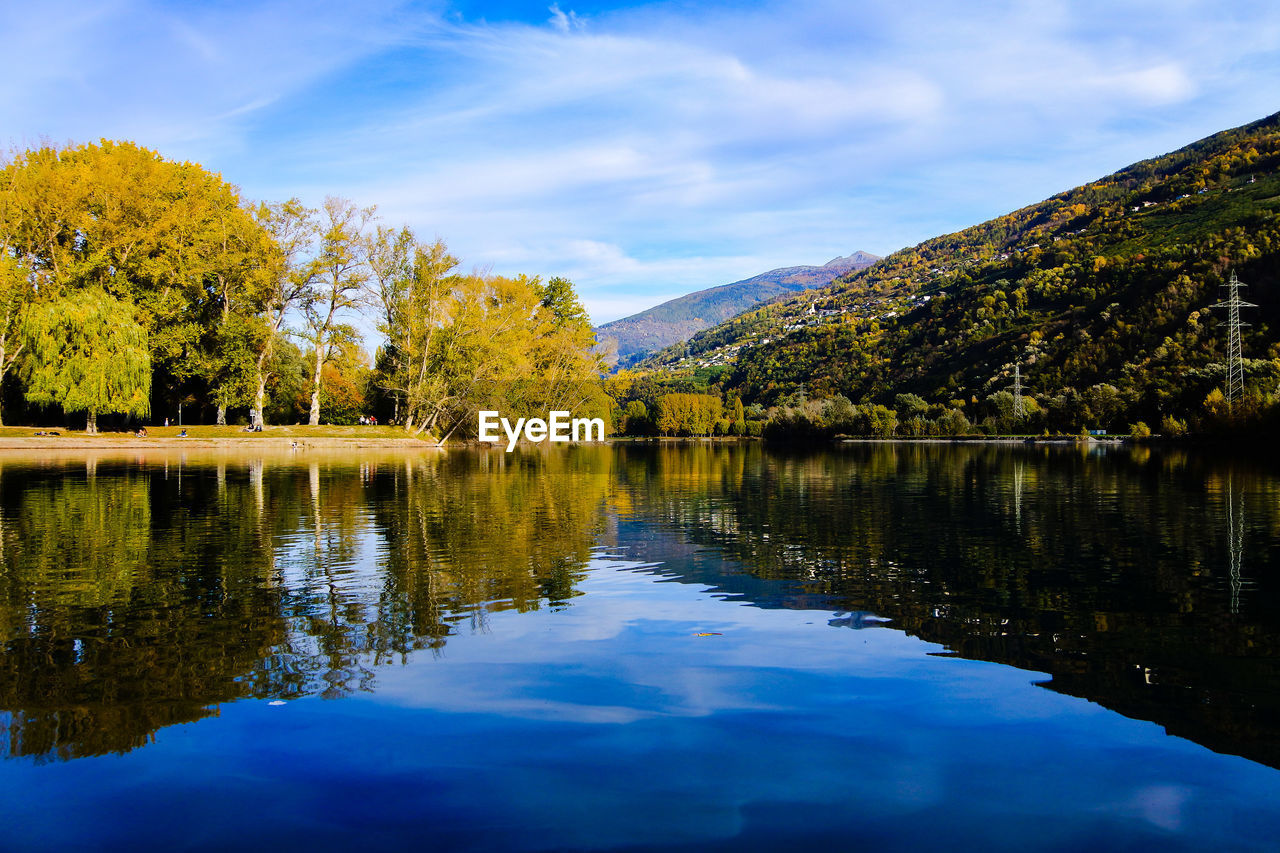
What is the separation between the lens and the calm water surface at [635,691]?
4.82 metres

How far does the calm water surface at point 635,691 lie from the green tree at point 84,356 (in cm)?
4027

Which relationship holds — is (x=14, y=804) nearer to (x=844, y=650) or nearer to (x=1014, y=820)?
(x=1014, y=820)

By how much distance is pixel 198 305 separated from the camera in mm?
62750

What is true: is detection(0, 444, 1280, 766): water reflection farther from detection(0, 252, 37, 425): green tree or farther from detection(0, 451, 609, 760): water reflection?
detection(0, 252, 37, 425): green tree

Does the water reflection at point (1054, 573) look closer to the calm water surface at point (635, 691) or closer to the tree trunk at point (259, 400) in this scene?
the calm water surface at point (635, 691)

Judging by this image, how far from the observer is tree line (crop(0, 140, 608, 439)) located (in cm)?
5028

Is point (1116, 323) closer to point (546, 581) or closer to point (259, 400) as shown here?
point (259, 400)

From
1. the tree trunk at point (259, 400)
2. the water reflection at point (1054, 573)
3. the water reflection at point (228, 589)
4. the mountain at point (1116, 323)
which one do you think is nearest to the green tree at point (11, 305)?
the tree trunk at point (259, 400)

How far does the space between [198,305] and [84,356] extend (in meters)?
14.7

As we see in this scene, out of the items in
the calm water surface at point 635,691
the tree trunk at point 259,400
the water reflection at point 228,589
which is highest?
the tree trunk at point 259,400

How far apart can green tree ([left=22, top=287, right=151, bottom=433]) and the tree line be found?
84 millimetres

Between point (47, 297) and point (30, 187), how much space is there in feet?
25.5

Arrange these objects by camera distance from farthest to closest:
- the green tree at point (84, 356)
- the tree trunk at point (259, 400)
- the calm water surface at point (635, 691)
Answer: the tree trunk at point (259, 400), the green tree at point (84, 356), the calm water surface at point (635, 691)

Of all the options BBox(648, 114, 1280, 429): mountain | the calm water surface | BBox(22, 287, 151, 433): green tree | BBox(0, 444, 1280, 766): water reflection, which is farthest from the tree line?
BBox(648, 114, 1280, 429): mountain
